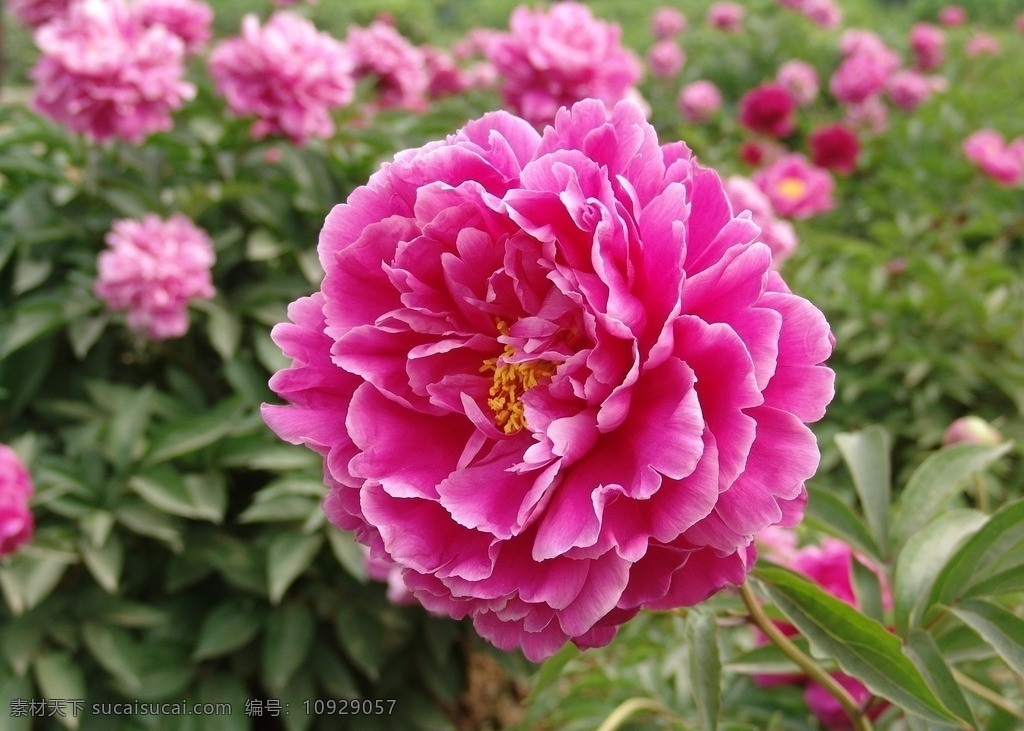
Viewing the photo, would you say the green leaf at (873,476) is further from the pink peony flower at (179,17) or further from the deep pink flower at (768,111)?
the deep pink flower at (768,111)

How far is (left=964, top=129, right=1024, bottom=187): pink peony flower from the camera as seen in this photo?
302cm

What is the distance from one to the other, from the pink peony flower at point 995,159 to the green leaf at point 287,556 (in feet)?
9.10

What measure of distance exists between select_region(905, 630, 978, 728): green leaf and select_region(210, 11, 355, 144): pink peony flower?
64.5 inches

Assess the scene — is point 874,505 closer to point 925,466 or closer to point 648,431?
point 925,466

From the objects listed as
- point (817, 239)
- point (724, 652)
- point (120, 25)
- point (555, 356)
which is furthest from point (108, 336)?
point (817, 239)

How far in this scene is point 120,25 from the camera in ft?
6.05

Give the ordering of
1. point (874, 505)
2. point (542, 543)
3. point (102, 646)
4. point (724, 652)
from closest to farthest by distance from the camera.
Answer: point (542, 543) → point (874, 505) → point (724, 652) → point (102, 646)

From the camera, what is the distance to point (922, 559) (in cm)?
81

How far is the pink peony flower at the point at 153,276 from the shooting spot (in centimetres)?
163

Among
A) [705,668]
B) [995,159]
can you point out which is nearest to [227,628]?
[705,668]

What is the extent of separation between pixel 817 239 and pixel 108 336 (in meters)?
2.16

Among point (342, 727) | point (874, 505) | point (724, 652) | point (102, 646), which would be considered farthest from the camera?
point (342, 727)

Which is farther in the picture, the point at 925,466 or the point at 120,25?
the point at 120,25

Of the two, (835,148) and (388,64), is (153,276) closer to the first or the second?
(388,64)
